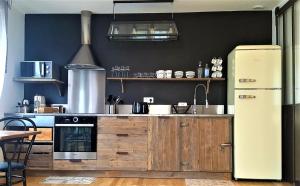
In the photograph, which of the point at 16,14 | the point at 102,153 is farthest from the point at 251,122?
the point at 16,14

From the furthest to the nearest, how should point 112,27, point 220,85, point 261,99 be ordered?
point 220,85, point 112,27, point 261,99

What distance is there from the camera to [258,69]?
14.5ft

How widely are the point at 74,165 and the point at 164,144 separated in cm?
126

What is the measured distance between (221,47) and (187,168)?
1.90 m

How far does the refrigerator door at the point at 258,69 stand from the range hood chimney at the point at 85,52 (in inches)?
81.4

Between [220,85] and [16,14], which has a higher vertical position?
[16,14]

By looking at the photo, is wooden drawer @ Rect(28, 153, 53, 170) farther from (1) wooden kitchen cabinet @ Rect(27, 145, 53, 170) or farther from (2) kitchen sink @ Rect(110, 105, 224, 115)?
(2) kitchen sink @ Rect(110, 105, 224, 115)

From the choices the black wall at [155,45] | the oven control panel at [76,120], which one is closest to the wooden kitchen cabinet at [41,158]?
the oven control panel at [76,120]

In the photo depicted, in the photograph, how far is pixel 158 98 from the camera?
5.20 m

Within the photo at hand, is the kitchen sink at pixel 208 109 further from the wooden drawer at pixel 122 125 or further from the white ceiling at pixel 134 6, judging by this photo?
the white ceiling at pixel 134 6

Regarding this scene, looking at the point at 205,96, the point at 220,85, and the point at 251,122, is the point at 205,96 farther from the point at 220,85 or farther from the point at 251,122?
the point at 251,122

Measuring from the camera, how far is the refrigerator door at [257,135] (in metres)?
4.36

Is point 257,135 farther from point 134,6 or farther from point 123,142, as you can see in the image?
point 134,6

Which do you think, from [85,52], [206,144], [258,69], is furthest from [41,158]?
[258,69]
